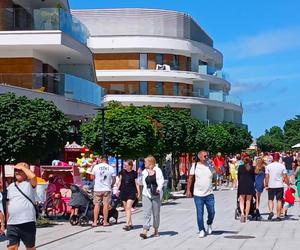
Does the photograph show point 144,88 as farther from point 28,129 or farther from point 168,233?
point 168,233

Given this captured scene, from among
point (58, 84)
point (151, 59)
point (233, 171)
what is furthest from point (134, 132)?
point (151, 59)

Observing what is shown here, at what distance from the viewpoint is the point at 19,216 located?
33.8ft

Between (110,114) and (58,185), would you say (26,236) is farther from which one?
(110,114)

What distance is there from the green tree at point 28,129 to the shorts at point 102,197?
177 centimetres

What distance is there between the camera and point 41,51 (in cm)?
3119

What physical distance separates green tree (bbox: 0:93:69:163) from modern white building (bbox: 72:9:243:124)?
4651 centimetres

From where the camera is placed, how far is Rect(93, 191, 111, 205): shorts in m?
18.4

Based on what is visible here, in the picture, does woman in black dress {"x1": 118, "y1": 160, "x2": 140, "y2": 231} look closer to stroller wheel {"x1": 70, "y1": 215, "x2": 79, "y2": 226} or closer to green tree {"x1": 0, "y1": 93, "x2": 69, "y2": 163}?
stroller wheel {"x1": 70, "y1": 215, "x2": 79, "y2": 226}

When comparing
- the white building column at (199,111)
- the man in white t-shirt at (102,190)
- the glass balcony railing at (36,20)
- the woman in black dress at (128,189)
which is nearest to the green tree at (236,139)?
the white building column at (199,111)

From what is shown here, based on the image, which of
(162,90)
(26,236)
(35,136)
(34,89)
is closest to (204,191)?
(35,136)

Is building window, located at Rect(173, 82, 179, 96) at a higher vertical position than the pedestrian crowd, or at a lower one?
higher

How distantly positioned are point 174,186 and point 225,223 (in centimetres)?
1873

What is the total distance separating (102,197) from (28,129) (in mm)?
2645

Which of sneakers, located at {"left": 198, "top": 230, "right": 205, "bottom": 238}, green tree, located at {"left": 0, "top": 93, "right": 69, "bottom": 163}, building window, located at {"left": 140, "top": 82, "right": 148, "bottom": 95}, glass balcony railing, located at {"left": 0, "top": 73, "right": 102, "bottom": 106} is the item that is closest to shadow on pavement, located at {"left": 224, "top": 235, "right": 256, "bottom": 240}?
sneakers, located at {"left": 198, "top": 230, "right": 205, "bottom": 238}
